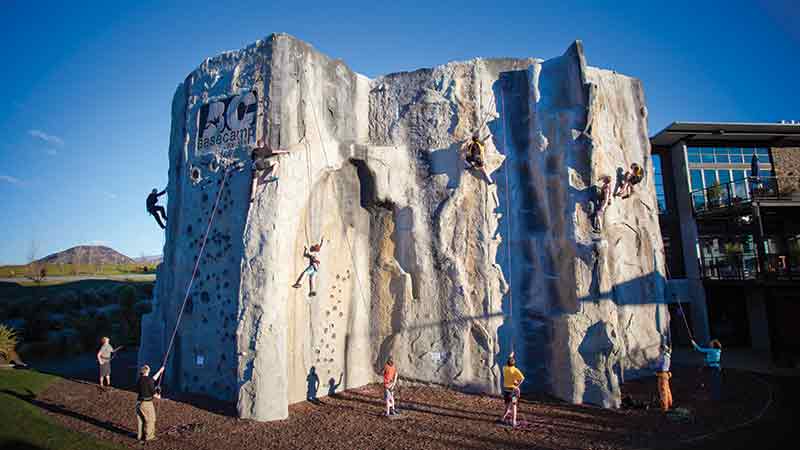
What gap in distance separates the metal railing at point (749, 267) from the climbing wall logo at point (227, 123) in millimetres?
17815

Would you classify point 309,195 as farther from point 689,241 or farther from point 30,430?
point 689,241

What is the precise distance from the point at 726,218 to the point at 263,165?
20876mm

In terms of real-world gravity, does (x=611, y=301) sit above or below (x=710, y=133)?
below

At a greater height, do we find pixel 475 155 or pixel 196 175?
pixel 475 155

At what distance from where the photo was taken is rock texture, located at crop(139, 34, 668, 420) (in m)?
10.8

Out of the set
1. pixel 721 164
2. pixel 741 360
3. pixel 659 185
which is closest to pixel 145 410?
pixel 741 360

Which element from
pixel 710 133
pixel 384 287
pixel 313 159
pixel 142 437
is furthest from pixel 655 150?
pixel 142 437

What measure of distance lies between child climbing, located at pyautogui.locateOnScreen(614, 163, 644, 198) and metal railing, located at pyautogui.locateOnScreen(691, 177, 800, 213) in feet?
25.5

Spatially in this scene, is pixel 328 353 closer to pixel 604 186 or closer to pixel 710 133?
pixel 604 186

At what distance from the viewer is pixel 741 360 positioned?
52.6 feet

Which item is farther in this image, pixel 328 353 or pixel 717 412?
pixel 328 353

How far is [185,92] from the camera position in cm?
1305

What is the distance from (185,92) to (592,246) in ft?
40.8

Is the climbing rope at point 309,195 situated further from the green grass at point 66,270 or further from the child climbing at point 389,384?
the green grass at point 66,270
